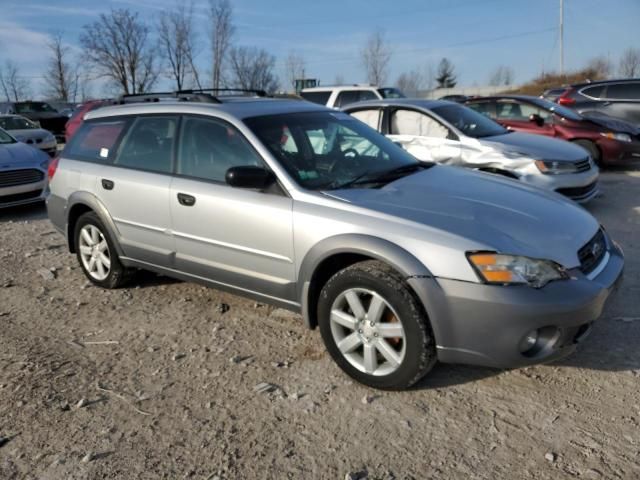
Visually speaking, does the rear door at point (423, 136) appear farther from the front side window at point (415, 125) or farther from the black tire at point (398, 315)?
the black tire at point (398, 315)

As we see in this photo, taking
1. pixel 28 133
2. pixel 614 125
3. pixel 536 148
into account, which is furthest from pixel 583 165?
pixel 28 133

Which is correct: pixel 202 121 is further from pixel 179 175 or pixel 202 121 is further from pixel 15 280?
pixel 15 280

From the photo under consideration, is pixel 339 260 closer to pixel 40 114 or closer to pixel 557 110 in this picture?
pixel 557 110

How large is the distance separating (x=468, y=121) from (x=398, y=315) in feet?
17.3

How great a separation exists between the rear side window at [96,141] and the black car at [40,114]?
19.5 metres

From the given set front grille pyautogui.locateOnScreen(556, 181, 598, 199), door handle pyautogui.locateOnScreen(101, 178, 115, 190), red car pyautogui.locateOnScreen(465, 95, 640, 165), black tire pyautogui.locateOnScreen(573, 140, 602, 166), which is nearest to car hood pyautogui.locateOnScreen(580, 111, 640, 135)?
red car pyautogui.locateOnScreen(465, 95, 640, 165)

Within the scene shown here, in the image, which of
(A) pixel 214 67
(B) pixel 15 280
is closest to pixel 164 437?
(B) pixel 15 280

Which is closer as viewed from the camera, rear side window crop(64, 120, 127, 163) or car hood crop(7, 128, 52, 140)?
rear side window crop(64, 120, 127, 163)

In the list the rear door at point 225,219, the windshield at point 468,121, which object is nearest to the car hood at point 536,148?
the windshield at point 468,121

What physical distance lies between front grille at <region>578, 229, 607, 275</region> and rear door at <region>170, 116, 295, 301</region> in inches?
65.7

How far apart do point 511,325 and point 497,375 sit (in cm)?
65

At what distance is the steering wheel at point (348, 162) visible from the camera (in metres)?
3.77

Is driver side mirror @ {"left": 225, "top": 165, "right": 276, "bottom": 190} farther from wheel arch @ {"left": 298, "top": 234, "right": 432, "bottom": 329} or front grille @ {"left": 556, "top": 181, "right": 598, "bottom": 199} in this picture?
front grille @ {"left": 556, "top": 181, "right": 598, "bottom": 199}

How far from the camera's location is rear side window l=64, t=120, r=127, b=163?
15.2 ft
